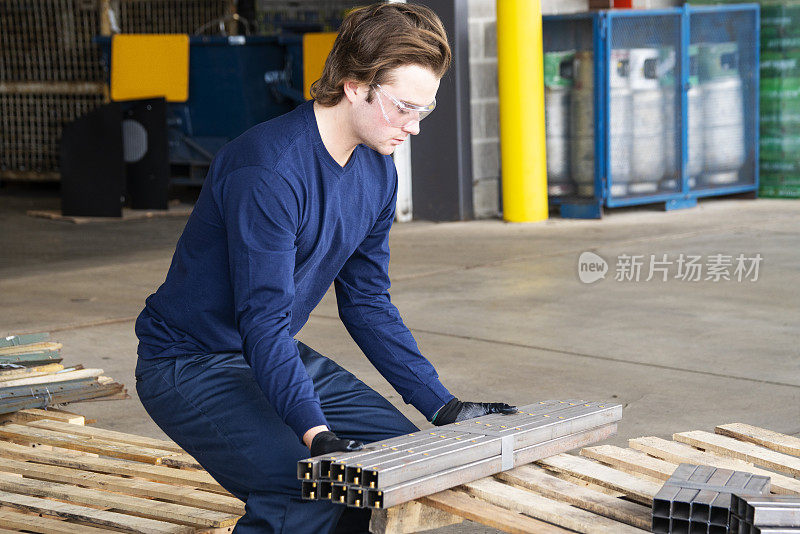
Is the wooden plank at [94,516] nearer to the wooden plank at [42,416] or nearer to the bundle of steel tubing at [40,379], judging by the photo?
the wooden plank at [42,416]

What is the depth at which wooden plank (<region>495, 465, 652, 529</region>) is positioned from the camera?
2.39 meters

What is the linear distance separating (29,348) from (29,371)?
0.76 ft

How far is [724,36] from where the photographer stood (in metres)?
10.7

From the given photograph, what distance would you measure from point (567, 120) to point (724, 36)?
1905 mm

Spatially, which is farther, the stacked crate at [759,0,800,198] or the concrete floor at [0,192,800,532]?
the stacked crate at [759,0,800,198]

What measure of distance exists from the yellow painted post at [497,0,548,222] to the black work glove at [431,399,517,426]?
7043mm

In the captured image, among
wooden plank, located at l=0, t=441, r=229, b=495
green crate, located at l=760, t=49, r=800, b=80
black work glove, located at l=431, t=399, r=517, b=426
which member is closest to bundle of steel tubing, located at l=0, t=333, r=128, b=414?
wooden plank, located at l=0, t=441, r=229, b=495

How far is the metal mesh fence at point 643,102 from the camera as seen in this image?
986 centimetres

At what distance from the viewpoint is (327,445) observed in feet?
7.77

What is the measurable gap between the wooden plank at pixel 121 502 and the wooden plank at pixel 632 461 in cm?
100

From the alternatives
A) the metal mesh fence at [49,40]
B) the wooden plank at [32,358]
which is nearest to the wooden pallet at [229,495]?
the wooden plank at [32,358]

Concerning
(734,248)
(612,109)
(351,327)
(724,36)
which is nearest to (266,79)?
(612,109)

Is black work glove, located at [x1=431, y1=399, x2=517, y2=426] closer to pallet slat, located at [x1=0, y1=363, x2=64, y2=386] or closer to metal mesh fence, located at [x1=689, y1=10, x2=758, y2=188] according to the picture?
pallet slat, located at [x1=0, y1=363, x2=64, y2=386]

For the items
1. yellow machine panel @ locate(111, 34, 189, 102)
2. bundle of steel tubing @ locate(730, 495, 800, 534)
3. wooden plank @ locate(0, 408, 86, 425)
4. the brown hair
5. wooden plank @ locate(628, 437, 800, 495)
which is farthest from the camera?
yellow machine panel @ locate(111, 34, 189, 102)
